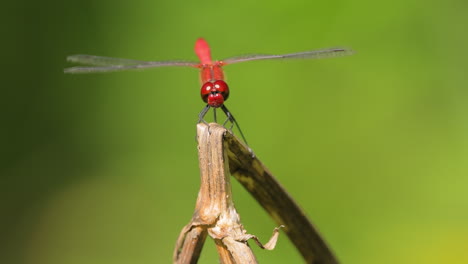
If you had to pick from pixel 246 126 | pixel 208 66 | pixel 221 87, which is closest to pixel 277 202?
pixel 221 87

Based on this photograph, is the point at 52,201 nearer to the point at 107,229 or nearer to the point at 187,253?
the point at 107,229

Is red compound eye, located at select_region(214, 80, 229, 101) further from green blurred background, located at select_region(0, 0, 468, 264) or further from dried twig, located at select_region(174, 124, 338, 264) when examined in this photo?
green blurred background, located at select_region(0, 0, 468, 264)

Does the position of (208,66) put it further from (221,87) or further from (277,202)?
(277,202)

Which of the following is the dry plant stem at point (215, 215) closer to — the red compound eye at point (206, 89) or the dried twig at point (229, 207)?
the dried twig at point (229, 207)

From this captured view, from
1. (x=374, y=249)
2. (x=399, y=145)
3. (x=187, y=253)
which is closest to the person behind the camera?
(x=187, y=253)

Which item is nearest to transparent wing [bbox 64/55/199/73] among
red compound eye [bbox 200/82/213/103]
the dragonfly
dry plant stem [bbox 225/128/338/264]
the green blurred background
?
the dragonfly

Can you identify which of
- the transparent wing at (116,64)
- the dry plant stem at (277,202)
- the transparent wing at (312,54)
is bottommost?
the dry plant stem at (277,202)

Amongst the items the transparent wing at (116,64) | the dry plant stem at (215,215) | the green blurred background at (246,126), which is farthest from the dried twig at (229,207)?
the green blurred background at (246,126)

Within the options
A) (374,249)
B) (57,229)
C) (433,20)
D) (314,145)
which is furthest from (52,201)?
(433,20)
